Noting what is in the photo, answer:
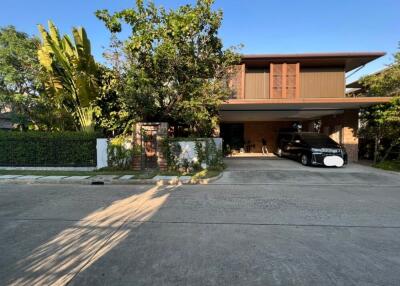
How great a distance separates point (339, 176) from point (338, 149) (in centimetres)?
287

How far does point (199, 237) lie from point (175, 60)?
825cm

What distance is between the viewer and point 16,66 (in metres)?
17.6

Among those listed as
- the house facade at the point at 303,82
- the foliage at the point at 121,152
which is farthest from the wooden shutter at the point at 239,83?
the foliage at the point at 121,152

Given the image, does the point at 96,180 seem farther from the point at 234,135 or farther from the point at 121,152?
the point at 234,135

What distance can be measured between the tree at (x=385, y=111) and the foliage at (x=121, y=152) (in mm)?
12445

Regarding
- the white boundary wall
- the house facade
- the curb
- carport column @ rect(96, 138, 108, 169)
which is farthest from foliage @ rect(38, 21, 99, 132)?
the house facade

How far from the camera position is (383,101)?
13562mm

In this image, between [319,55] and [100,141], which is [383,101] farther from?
[100,141]

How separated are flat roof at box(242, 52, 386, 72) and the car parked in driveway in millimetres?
4293

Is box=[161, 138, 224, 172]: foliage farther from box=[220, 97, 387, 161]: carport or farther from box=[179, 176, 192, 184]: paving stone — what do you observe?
box=[220, 97, 387, 161]: carport

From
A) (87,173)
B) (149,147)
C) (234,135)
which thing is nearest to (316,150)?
(149,147)

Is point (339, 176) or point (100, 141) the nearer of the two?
point (339, 176)

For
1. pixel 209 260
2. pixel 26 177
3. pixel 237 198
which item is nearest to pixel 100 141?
pixel 26 177

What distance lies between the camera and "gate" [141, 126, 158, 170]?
12688mm
